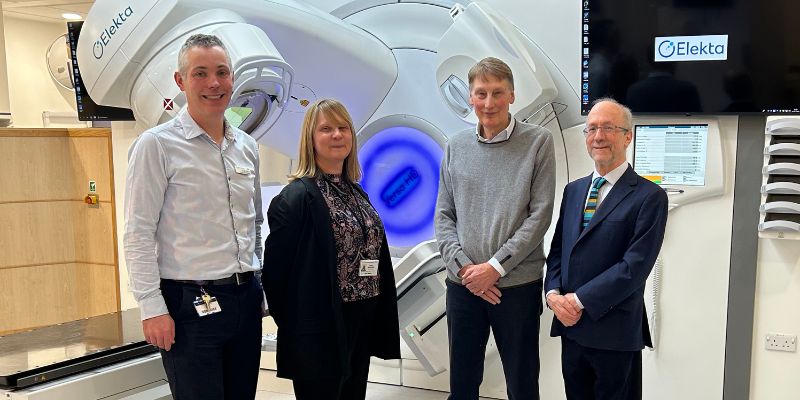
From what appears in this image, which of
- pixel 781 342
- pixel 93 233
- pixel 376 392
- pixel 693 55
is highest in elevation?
pixel 693 55

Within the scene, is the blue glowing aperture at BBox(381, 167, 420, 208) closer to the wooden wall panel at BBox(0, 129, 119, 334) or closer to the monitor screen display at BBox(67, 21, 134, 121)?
the monitor screen display at BBox(67, 21, 134, 121)

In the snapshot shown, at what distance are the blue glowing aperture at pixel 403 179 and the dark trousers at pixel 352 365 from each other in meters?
1.31

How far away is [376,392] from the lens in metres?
3.64

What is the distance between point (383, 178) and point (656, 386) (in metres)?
1.67

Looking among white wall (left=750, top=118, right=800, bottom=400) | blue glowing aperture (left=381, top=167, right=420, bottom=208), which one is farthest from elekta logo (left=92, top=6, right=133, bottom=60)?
white wall (left=750, top=118, right=800, bottom=400)

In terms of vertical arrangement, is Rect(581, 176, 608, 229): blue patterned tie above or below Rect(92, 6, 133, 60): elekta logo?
below

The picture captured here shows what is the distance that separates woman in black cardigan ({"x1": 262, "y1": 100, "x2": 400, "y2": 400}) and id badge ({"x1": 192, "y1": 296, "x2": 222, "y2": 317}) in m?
0.20

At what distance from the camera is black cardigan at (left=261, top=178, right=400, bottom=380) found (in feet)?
6.39

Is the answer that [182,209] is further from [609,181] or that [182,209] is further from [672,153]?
[672,153]

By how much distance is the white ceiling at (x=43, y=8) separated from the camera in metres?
6.46

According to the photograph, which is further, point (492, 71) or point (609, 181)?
point (492, 71)

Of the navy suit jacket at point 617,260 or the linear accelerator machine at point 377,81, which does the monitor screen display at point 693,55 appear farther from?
the navy suit jacket at point 617,260

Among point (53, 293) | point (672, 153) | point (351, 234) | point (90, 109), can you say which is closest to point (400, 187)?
point (672, 153)

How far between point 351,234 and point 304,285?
21cm
